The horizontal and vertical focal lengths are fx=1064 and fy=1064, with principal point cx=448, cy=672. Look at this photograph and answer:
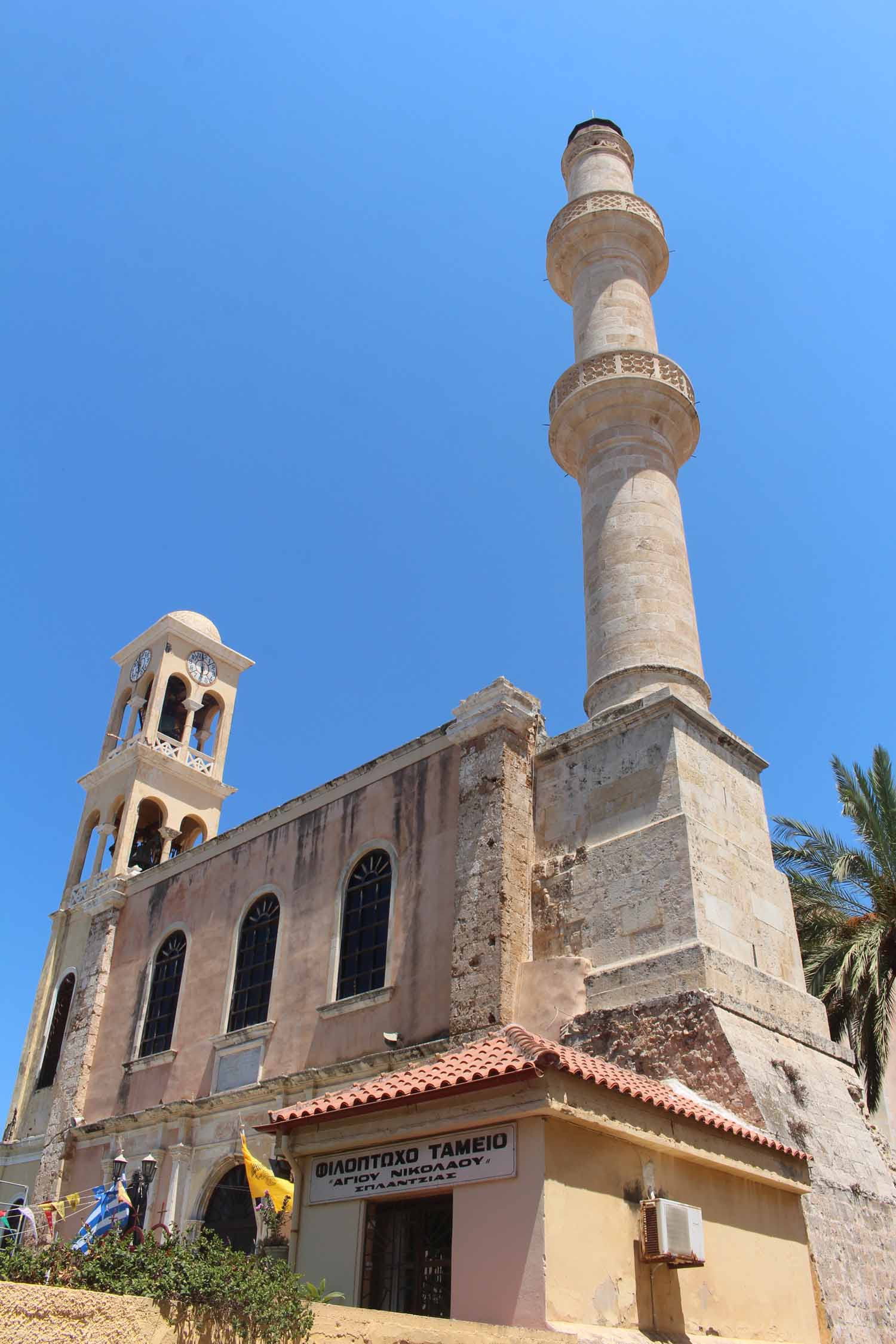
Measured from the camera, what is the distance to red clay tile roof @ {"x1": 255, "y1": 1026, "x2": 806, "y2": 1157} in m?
6.89

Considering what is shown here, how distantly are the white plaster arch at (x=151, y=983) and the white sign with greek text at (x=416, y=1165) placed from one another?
27.4 ft

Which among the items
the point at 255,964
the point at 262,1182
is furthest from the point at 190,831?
the point at 262,1182

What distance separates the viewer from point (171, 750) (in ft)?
74.4

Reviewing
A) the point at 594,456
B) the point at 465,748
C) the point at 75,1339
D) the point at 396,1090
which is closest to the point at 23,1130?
the point at 465,748

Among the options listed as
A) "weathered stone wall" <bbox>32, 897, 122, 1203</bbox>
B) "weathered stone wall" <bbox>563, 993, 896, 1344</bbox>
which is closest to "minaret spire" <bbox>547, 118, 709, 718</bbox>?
"weathered stone wall" <bbox>563, 993, 896, 1344</bbox>

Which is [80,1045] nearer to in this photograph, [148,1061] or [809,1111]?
[148,1061]

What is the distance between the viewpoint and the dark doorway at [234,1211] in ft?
41.8

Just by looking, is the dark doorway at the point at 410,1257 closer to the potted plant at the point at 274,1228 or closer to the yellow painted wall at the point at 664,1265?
the yellow painted wall at the point at 664,1265

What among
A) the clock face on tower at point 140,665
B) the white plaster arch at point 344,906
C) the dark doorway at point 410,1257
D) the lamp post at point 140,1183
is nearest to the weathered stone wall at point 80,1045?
the lamp post at point 140,1183

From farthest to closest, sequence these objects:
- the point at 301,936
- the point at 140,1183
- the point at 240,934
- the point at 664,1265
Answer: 1. the point at 240,934
2. the point at 140,1183
3. the point at 301,936
4. the point at 664,1265

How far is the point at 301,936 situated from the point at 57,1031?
8.04 metres

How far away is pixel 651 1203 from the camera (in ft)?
23.1

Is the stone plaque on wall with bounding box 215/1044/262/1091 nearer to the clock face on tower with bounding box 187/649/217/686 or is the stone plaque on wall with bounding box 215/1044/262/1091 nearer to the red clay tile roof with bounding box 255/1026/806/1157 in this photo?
the red clay tile roof with bounding box 255/1026/806/1157

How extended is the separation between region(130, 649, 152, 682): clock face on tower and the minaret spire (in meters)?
12.2
